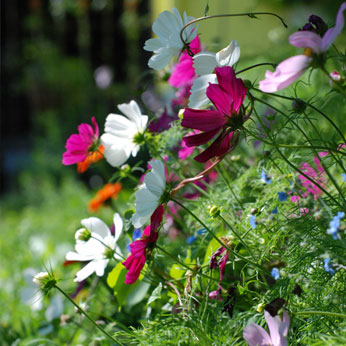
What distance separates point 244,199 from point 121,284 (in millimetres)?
226

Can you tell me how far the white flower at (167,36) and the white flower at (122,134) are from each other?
0.10 metres

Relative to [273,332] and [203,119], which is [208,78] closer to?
[203,119]

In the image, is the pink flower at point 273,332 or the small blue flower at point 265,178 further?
the small blue flower at point 265,178

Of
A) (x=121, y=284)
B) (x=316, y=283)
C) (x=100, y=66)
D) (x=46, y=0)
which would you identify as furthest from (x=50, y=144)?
(x=316, y=283)

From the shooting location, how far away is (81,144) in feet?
2.57

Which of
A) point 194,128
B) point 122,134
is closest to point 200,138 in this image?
point 194,128

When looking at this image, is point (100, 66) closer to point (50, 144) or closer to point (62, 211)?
point (50, 144)

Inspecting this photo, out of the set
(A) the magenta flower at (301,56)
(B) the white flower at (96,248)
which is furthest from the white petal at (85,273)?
(A) the magenta flower at (301,56)

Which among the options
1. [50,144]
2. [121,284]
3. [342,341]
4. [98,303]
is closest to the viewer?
[342,341]

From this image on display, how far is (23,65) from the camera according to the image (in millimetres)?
5098

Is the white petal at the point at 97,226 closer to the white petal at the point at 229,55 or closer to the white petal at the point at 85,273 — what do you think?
the white petal at the point at 85,273

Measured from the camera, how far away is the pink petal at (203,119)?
1.78 feet

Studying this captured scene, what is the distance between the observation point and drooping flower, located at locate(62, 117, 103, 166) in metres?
0.78

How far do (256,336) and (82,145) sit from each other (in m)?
0.40
